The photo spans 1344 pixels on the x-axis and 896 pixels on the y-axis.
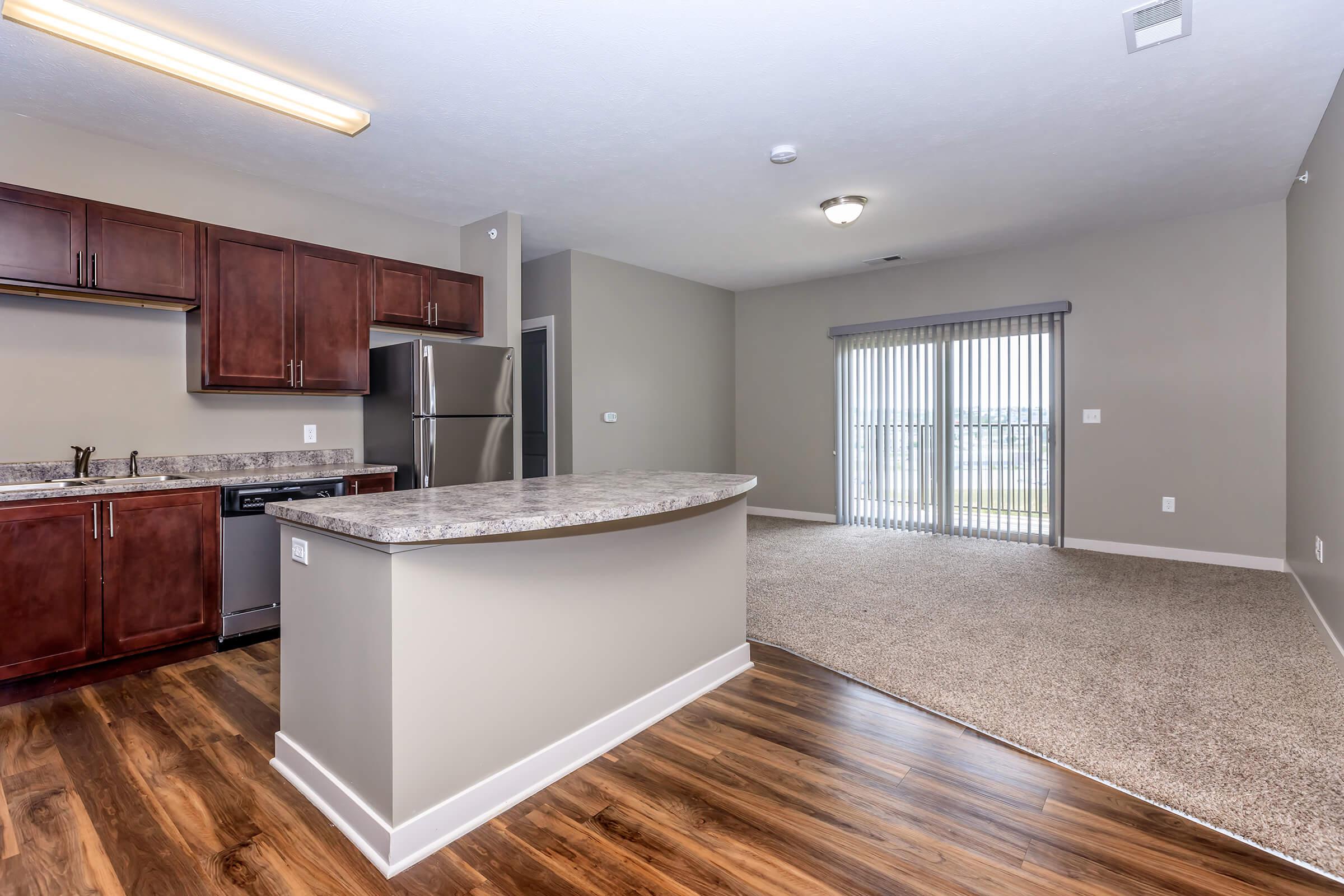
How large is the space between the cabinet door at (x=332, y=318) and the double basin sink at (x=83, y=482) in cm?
88

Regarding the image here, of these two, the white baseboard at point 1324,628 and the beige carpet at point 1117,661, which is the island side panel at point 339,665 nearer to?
the beige carpet at point 1117,661

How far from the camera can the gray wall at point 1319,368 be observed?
2.94 m

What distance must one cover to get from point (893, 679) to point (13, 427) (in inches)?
167

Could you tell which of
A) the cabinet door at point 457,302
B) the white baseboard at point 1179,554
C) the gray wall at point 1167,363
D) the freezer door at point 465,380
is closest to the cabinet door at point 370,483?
the freezer door at point 465,380

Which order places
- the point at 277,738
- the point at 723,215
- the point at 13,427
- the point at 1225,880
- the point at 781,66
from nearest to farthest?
the point at 1225,880 < the point at 277,738 < the point at 781,66 < the point at 13,427 < the point at 723,215

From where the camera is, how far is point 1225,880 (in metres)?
1.58

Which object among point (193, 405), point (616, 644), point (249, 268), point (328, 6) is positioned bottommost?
point (616, 644)

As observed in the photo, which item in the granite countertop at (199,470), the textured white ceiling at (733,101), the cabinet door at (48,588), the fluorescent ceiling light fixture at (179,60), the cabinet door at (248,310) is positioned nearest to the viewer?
the fluorescent ceiling light fixture at (179,60)

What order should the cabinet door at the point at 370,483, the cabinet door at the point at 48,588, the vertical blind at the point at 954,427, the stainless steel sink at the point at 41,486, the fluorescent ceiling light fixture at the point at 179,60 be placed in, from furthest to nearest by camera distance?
the vertical blind at the point at 954,427
the cabinet door at the point at 370,483
the stainless steel sink at the point at 41,486
the cabinet door at the point at 48,588
the fluorescent ceiling light fixture at the point at 179,60

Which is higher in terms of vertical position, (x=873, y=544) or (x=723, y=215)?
(x=723, y=215)

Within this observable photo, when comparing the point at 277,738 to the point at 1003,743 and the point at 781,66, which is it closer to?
the point at 1003,743

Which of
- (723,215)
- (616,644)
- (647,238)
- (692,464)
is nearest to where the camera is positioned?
(616,644)

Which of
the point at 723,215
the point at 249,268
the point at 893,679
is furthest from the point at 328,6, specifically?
the point at 893,679

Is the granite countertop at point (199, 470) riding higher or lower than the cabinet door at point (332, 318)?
lower
